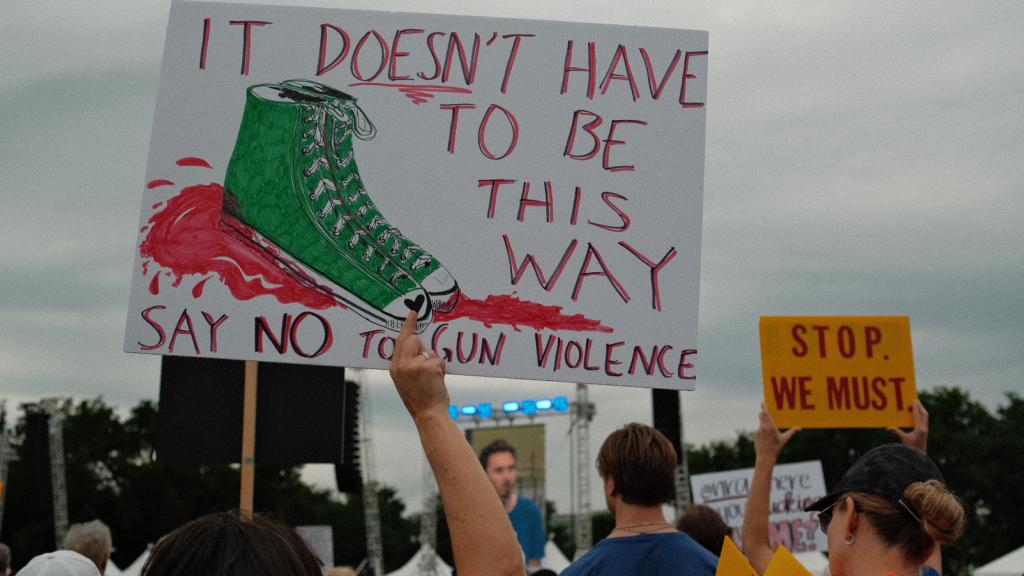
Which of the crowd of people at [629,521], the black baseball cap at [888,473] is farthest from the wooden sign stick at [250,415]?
the black baseball cap at [888,473]

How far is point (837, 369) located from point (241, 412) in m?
2.86

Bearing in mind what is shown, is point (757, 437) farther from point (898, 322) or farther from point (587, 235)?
point (898, 322)

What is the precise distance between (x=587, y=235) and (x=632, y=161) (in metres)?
0.33

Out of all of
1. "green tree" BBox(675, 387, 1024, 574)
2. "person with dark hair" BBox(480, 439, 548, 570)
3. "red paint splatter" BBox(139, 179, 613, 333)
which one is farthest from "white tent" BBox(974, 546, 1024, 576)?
"green tree" BBox(675, 387, 1024, 574)

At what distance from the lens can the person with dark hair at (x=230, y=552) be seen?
5.16 feet

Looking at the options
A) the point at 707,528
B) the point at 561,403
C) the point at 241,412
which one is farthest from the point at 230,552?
the point at 561,403

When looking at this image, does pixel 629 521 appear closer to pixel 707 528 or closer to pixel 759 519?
pixel 759 519

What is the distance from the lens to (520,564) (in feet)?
6.68

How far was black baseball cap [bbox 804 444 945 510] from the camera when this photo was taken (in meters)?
2.87

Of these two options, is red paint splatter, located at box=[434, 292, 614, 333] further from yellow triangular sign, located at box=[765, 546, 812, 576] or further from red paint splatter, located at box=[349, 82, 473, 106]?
yellow triangular sign, located at box=[765, 546, 812, 576]

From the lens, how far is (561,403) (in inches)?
1336

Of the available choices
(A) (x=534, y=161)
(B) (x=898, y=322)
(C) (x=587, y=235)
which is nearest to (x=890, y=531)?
(C) (x=587, y=235)

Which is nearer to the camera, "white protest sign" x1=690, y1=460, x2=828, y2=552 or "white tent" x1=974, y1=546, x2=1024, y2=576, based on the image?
"white protest sign" x1=690, y1=460, x2=828, y2=552

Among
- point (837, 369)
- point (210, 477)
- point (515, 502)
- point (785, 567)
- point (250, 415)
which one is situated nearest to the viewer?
point (785, 567)
